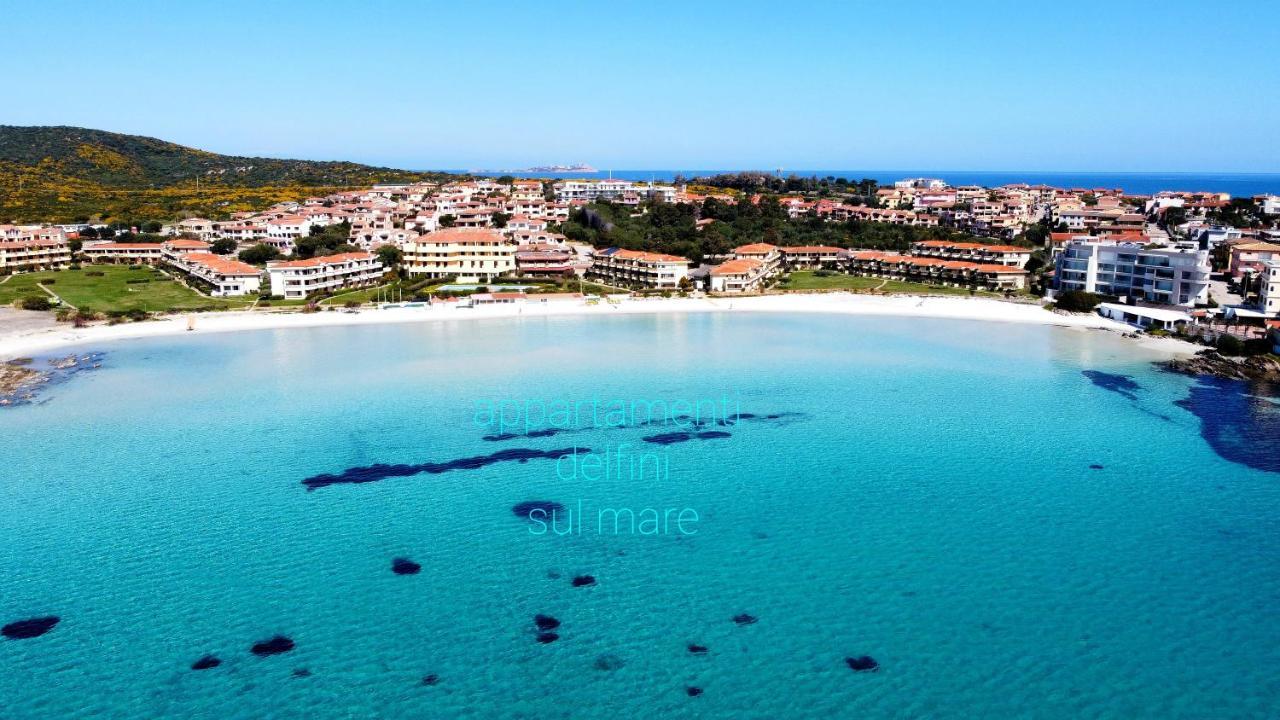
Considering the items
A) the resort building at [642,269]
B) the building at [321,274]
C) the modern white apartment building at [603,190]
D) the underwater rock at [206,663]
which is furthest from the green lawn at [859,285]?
the underwater rock at [206,663]

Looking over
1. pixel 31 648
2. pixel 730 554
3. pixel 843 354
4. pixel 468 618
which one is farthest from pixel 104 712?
pixel 843 354

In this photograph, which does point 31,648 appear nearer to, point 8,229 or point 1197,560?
point 1197,560

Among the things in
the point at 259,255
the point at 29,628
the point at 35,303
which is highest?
the point at 259,255

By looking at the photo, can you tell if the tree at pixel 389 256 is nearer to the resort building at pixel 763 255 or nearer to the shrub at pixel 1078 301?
the resort building at pixel 763 255

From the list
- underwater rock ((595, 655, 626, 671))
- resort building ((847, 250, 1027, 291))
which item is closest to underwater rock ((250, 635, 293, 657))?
underwater rock ((595, 655, 626, 671))

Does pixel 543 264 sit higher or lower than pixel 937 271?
higher

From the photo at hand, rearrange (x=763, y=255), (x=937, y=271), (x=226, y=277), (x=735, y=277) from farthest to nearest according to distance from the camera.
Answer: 1. (x=763, y=255)
2. (x=937, y=271)
3. (x=735, y=277)
4. (x=226, y=277)

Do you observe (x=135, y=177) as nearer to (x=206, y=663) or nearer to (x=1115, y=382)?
(x=206, y=663)

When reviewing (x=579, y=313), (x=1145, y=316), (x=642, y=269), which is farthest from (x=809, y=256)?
(x=1145, y=316)
